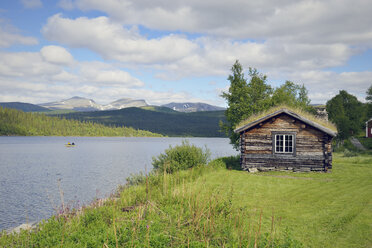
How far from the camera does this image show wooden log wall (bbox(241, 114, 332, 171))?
23.1 meters

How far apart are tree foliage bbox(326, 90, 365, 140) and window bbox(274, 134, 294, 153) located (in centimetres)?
3170

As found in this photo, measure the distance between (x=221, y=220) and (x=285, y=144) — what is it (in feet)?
53.0

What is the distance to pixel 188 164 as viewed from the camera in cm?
2344

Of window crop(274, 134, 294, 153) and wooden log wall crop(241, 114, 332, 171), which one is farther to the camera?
window crop(274, 134, 294, 153)

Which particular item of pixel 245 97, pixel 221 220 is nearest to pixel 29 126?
pixel 245 97

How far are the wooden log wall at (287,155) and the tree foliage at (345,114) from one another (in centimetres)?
3112

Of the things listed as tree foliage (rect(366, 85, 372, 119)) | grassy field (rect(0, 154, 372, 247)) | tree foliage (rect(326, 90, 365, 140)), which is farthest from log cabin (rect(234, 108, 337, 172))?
tree foliage (rect(366, 85, 372, 119))

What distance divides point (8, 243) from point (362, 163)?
102ft

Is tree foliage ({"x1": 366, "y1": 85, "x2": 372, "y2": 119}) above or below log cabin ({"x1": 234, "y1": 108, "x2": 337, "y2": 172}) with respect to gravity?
above

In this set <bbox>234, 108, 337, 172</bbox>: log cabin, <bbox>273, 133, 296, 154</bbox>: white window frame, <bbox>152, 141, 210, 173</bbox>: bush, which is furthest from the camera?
<bbox>273, 133, 296, 154</bbox>: white window frame

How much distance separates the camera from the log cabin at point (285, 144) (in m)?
23.0

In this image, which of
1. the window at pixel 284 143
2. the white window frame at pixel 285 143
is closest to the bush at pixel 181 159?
the white window frame at pixel 285 143

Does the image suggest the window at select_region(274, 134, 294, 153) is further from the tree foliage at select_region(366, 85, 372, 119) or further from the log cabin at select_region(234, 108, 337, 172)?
the tree foliage at select_region(366, 85, 372, 119)

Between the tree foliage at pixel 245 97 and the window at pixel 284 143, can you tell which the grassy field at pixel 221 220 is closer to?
the window at pixel 284 143
